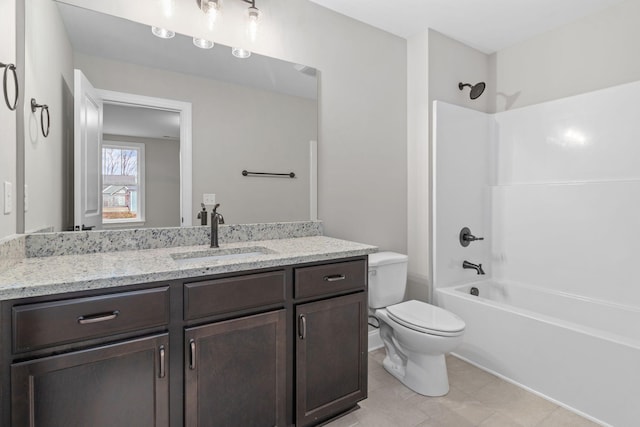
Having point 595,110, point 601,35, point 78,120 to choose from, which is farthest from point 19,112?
point 601,35

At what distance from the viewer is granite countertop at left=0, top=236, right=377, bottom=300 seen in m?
1.01

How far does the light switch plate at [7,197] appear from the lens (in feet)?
3.94

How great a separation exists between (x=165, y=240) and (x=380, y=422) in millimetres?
1485

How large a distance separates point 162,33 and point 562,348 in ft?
9.23

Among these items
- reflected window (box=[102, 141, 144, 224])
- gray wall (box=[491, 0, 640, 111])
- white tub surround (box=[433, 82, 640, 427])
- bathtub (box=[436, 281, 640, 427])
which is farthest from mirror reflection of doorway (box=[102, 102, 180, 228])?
gray wall (box=[491, 0, 640, 111])

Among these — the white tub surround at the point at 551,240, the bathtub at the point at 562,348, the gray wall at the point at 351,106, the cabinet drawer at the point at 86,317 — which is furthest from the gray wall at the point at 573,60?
the cabinet drawer at the point at 86,317

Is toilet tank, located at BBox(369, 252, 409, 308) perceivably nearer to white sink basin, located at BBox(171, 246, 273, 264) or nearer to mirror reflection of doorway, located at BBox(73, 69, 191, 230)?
white sink basin, located at BBox(171, 246, 273, 264)

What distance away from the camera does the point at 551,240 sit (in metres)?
2.57

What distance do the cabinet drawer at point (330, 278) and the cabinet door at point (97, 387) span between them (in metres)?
0.60

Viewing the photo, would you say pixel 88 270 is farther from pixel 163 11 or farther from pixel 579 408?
pixel 579 408

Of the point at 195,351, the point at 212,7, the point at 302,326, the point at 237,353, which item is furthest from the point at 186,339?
the point at 212,7

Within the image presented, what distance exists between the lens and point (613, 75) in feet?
7.66

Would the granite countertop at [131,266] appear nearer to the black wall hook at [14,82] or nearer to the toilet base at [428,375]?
the black wall hook at [14,82]

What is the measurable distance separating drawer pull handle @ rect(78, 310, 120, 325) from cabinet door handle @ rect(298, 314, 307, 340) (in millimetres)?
735
